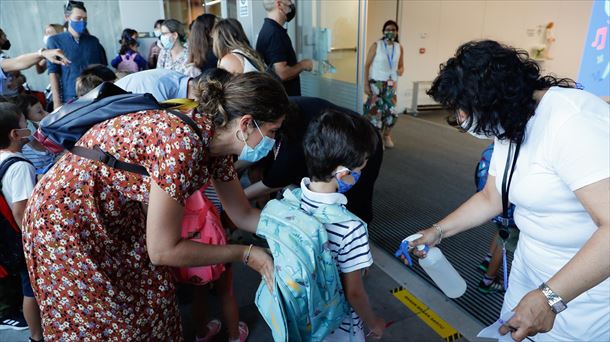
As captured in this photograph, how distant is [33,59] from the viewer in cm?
236

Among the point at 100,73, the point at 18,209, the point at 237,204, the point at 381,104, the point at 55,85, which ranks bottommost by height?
the point at 381,104

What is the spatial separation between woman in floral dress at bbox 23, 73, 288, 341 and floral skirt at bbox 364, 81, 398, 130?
13.6 ft

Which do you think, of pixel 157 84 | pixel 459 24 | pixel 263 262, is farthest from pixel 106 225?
pixel 459 24

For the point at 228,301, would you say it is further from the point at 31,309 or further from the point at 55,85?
the point at 55,85

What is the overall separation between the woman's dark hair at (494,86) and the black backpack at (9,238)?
6.66ft

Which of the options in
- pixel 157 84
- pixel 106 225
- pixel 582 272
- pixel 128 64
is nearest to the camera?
pixel 582 272

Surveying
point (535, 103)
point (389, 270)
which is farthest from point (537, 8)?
point (535, 103)

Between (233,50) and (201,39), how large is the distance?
2.27 ft

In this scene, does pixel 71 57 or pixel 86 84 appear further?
pixel 71 57

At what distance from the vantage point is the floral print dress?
1147mm

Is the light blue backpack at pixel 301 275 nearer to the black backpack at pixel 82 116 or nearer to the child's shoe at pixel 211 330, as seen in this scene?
the black backpack at pixel 82 116

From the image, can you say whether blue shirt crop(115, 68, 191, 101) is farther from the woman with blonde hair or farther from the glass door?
the glass door

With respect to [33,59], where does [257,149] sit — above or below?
below

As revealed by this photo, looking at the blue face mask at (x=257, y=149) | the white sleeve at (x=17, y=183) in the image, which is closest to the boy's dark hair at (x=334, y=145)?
the blue face mask at (x=257, y=149)
